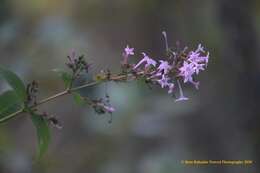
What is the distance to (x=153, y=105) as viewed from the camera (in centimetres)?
289

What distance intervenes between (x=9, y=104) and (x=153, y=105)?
1515 millimetres

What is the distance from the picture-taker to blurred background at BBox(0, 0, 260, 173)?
2.77 meters

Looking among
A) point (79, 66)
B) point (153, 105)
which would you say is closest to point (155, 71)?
point (79, 66)

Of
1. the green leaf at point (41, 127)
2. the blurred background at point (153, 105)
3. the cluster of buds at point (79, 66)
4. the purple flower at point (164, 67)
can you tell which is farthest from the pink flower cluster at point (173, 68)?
the blurred background at point (153, 105)

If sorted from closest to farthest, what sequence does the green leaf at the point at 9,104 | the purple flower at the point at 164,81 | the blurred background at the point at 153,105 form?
the purple flower at the point at 164,81 → the green leaf at the point at 9,104 → the blurred background at the point at 153,105

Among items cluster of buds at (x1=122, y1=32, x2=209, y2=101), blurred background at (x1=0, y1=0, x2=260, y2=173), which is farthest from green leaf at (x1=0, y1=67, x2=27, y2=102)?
blurred background at (x1=0, y1=0, x2=260, y2=173)

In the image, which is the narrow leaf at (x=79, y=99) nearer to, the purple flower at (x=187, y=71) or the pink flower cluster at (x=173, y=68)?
the pink flower cluster at (x=173, y=68)

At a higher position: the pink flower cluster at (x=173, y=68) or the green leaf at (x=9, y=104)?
the pink flower cluster at (x=173, y=68)

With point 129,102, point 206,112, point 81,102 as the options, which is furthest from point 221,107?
point 81,102

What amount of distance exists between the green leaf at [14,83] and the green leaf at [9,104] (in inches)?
1.7

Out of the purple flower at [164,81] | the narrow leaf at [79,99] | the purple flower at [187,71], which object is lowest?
the narrow leaf at [79,99]

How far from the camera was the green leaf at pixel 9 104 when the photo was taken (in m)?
1.42

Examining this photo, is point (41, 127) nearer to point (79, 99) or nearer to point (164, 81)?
point (79, 99)

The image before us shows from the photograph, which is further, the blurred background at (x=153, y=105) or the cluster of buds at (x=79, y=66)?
the blurred background at (x=153, y=105)
